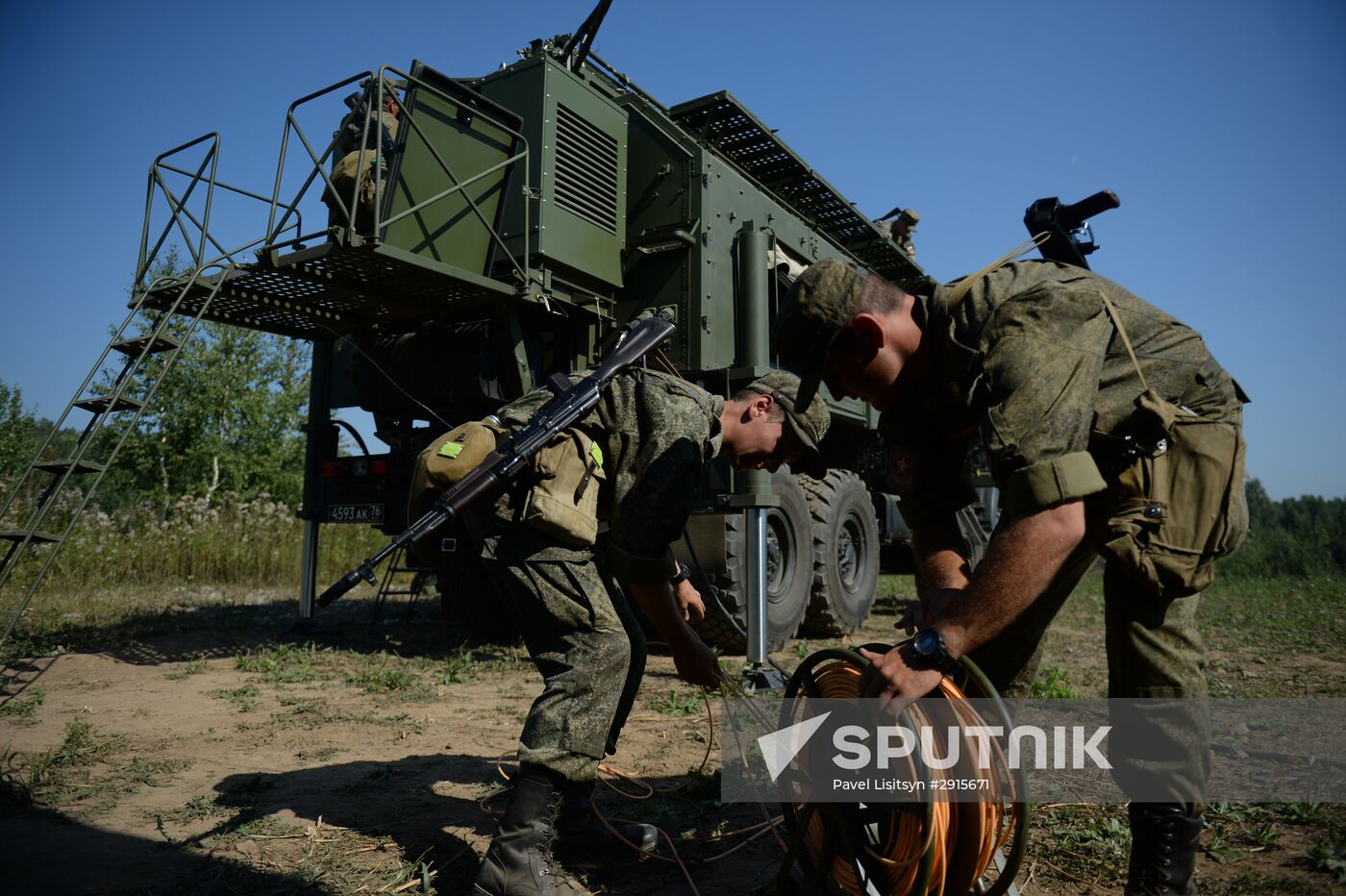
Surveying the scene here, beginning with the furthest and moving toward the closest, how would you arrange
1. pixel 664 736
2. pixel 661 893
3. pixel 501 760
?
pixel 664 736 → pixel 501 760 → pixel 661 893

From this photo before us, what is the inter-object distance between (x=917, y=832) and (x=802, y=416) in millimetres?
1276

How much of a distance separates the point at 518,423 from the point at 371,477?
4.06 meters

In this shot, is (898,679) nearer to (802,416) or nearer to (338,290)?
(802,416)

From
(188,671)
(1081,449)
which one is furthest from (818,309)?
(188,671)

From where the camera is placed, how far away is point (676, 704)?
4891mm

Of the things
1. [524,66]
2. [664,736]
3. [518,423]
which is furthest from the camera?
[524,66]

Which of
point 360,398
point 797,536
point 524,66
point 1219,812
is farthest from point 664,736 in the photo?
point 524,66

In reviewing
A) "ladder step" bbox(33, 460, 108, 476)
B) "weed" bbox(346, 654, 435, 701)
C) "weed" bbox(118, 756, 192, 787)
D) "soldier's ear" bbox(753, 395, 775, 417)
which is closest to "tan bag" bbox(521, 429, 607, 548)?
"soldier's ear" bbox(753, 395, 775, 417)

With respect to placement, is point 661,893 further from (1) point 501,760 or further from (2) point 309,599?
(2) point 309,599

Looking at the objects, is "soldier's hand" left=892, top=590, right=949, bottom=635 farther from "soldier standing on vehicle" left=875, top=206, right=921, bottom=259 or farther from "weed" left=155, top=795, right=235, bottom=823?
"soldier standing on vehicle" left=875, top=206, right=921, bottom=259

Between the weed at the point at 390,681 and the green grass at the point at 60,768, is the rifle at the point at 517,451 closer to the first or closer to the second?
the green grass at the point at 60,768

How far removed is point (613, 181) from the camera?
6559 mm

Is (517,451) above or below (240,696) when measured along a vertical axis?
above

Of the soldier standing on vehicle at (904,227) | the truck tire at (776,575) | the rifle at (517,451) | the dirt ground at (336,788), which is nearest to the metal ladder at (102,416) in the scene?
the dirt ground at (336,788)
